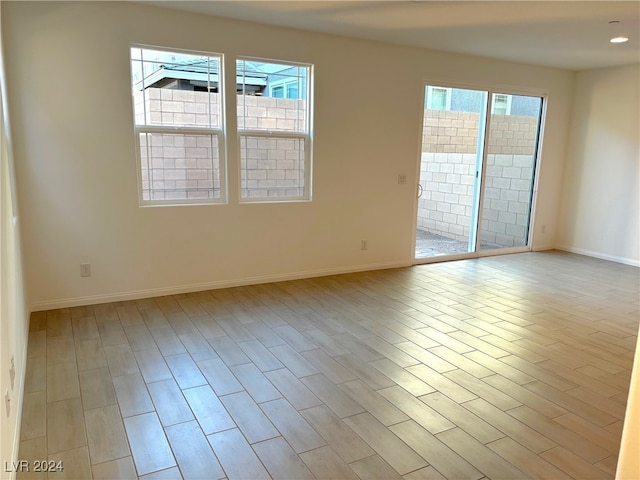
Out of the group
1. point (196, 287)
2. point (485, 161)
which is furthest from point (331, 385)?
point (485, 161)

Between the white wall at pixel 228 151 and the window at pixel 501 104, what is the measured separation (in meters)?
0.18

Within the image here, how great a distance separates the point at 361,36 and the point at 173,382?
12.1ft

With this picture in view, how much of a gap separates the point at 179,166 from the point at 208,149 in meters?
0.31

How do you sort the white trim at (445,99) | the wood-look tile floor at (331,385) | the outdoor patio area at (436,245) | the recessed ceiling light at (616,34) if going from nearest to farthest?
the wood-look tile floor at (331,385) → the recessed ceiling light at (616,34) → the white trim at (445,99) → the outdoor patio area at (436,245)

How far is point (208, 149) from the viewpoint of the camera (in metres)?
4.19

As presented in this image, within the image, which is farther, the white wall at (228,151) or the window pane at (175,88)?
the window pane at (175,88)

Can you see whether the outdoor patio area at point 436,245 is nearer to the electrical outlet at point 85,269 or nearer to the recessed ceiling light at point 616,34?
the recessed ceiling light at point 616,34

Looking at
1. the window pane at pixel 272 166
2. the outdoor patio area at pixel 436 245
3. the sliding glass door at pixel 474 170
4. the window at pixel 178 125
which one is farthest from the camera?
the outdoor patio area at pixel 436 245

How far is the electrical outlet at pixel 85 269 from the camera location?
3791mm

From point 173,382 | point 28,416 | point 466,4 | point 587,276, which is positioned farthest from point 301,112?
point 587,276

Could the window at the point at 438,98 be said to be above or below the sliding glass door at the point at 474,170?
above

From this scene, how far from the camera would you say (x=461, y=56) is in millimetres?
5215

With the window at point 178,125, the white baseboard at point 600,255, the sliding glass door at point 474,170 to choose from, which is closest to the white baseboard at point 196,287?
the window at point 178,125

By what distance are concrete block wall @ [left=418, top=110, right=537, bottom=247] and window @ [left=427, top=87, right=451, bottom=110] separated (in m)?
0.07
